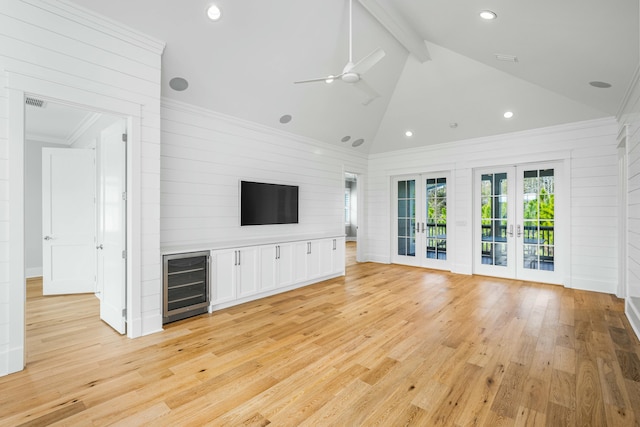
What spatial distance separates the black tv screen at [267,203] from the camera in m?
4.99

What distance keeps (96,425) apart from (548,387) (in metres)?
3.23

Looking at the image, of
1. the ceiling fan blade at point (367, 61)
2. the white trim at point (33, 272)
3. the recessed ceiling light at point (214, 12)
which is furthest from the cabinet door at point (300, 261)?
the white trim at point (33, 272)

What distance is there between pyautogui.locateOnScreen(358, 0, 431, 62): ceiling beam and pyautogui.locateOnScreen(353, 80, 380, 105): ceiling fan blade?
92 centimetres

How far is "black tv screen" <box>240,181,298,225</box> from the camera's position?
4.99 meters

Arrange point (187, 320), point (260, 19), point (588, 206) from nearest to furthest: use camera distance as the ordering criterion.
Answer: point (260, 19) < point (187, 320) < point (588, 206)

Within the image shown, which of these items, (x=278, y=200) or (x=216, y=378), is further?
(x=278, y=200)

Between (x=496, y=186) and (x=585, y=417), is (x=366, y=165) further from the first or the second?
(x=585, y=417)

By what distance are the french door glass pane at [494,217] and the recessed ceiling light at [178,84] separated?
580cm

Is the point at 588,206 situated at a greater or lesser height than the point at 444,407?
greater

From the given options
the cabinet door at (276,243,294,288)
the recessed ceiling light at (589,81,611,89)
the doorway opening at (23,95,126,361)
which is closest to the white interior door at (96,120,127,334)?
the doorway opening at (23,95,126,361)

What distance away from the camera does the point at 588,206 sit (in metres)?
5.19

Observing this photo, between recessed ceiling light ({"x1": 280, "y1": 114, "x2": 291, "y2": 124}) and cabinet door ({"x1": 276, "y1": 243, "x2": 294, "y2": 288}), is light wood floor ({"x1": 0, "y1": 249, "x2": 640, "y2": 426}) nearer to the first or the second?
cabinet door ({"x1": 276, "y1": 243, "x2": 294, "y2": 288})

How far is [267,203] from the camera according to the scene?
5328 millimetres

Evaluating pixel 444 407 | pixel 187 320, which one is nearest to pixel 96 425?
pixel 187 320
